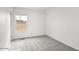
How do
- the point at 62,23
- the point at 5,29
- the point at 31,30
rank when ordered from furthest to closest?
1. the point at 62,23
2. the point at 31,30
3. the point at 5,29

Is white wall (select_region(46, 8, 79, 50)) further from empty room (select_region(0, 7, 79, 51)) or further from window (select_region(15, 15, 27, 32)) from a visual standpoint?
window (select_region(15, 15, 27, 32))

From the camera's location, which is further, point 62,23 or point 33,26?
point 62,23

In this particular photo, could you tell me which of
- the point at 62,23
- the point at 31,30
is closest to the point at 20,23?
the point at 31,30

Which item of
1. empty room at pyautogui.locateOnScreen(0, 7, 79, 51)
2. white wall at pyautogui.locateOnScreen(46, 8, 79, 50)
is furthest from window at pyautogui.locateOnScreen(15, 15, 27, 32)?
white wall at pyautogui.locateOnScreen(46, 8, 79, 50)

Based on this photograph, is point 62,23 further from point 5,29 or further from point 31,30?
point 5,29

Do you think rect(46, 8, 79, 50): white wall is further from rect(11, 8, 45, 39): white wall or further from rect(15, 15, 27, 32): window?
rect(15, 15, 27, 32): window

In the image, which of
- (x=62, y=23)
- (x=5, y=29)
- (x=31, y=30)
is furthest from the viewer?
(x=62, y=23)

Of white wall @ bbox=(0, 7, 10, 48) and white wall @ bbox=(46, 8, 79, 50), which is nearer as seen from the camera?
white wall @ bbox=(0, 7, 10, 48)

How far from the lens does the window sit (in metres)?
0.90

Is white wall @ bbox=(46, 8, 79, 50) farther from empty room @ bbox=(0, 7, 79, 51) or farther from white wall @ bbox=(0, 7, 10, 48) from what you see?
white wall @ bbox=(0, 7, 10, 48)

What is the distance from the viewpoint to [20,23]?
903 millimetres
